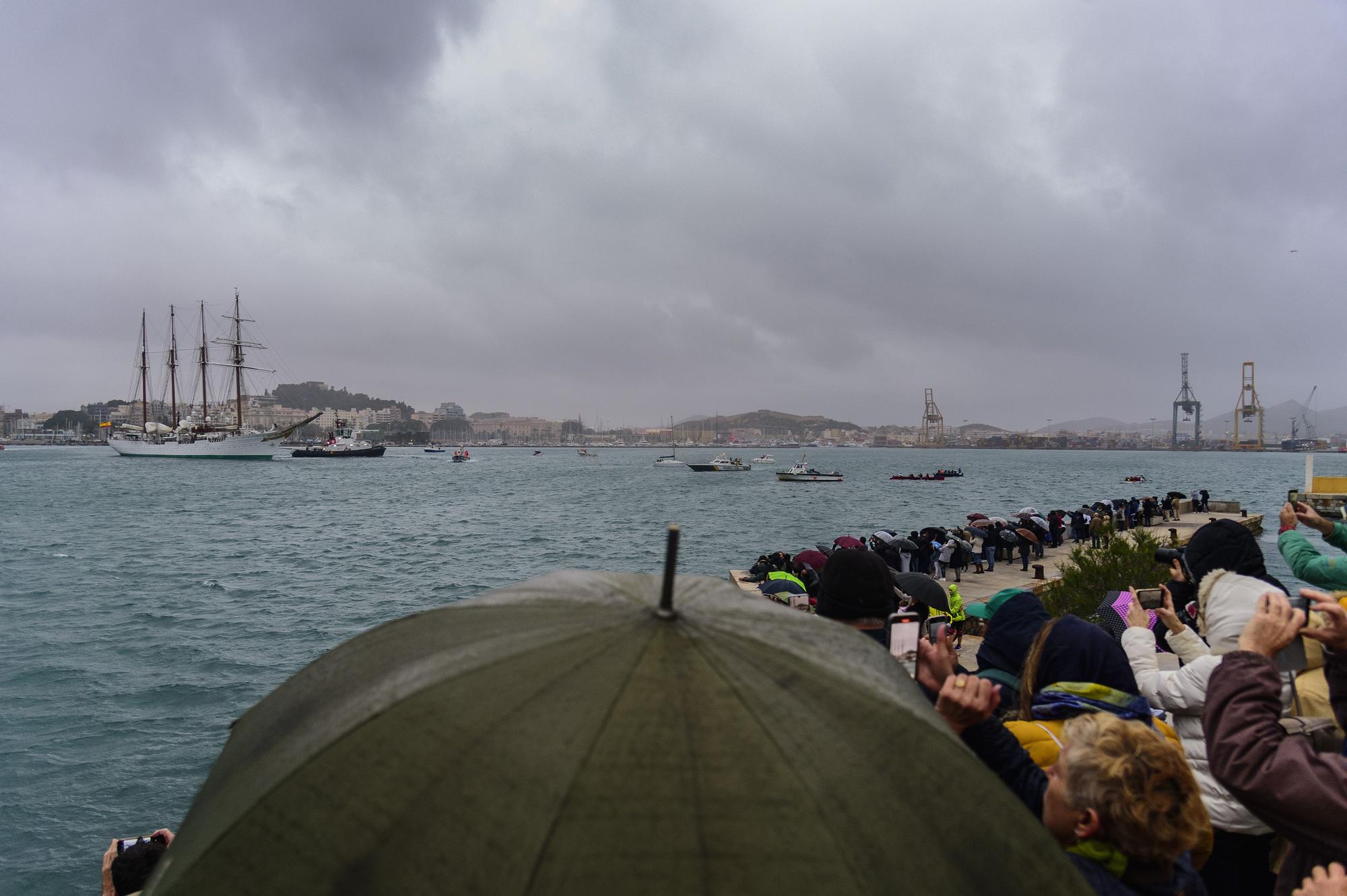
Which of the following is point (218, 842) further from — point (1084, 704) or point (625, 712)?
point (1084, 704)

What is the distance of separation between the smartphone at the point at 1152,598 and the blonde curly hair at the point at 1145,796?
1.76 metres

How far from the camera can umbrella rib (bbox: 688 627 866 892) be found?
1.17 m

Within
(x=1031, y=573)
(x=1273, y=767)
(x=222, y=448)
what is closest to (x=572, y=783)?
(x=1273, y=767)

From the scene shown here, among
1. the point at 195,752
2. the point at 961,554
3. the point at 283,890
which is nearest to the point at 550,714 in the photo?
the point at 283,890

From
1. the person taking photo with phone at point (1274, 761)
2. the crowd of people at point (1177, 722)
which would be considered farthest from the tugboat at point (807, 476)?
the person taking photo with phone at point (1274, 761)

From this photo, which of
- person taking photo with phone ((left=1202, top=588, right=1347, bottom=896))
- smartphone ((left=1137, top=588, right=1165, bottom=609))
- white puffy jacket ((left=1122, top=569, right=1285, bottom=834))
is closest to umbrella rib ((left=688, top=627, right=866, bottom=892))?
person taking photo with phone ((left=1202, top=588, right=1347, bottom=896))

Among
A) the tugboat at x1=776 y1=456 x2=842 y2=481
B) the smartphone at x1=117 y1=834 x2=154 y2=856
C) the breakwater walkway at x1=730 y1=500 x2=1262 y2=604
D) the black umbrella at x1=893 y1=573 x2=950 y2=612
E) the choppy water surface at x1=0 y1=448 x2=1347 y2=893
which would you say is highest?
the black umbrella at x1=893 y1=573 x2=950 y2=612

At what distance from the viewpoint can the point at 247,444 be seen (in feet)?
343

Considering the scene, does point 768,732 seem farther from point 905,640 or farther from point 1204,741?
point 1204,741

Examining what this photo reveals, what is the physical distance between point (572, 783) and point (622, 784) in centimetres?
8

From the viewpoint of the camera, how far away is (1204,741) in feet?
8.30

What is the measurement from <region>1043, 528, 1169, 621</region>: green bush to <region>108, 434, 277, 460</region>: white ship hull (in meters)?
115

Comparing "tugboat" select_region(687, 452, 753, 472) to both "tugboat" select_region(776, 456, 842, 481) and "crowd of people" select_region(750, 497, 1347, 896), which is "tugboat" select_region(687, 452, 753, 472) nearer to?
"tugboat" select_region(776, 456, 842, 481)

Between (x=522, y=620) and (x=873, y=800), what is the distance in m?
0.84
